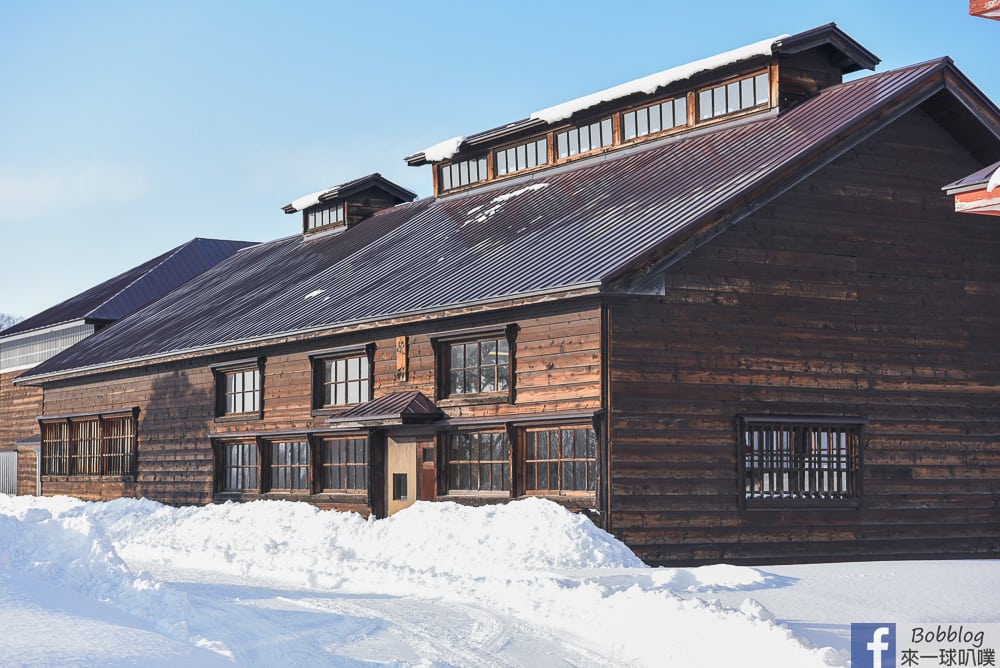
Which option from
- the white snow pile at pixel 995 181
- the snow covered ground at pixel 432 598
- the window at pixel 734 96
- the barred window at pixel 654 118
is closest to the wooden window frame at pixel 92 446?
the snow covered ground at pixel 432 598

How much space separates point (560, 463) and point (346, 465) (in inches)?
303

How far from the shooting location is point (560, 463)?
25.0 meters

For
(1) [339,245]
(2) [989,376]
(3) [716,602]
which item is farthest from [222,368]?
(3) [716,602]

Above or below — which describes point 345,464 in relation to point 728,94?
below

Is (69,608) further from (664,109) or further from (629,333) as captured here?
(664,109)

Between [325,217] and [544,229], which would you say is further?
[325,217]

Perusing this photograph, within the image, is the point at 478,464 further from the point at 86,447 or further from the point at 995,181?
the point at 86,447

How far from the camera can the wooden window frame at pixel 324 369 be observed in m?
29.8

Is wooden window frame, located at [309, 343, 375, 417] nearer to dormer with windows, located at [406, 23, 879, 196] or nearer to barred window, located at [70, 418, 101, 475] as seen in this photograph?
dormer with windows, located at [406, 23, 879, 196]

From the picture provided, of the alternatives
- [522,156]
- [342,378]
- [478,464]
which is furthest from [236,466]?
[522,156]

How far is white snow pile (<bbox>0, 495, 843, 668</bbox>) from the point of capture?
46.7 ft

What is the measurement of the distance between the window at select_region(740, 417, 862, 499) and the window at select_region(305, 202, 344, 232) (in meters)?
21.9

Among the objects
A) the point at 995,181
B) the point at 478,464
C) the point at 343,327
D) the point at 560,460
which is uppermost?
the point at 995,181

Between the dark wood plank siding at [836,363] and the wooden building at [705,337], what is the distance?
0.05 metres
